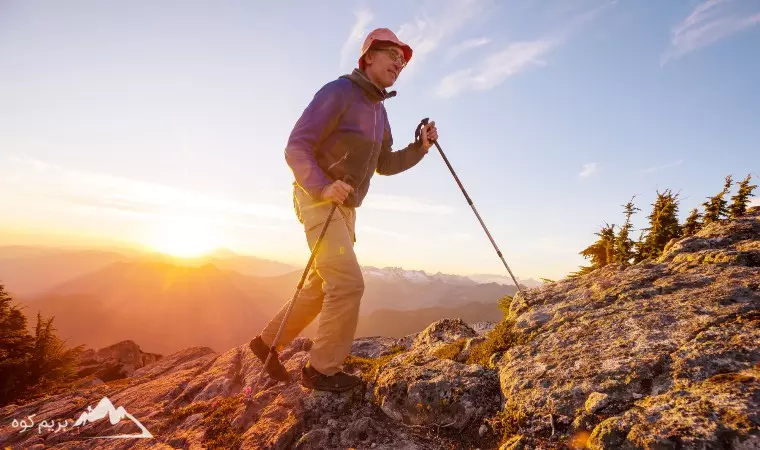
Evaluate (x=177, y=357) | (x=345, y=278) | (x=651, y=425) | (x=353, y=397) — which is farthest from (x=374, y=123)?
(x=177, y=357)

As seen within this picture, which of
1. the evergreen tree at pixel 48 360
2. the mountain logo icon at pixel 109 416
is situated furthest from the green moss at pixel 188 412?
the evergreen tree at pixel 48 360

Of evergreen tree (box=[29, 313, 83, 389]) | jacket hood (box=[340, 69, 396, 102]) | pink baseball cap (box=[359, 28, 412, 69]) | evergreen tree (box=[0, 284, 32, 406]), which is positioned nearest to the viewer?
jacket hood (box=[340, 69, 396, 102])

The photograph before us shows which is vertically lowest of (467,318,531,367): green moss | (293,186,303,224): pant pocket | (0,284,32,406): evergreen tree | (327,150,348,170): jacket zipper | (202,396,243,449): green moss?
(0,284,32,406): evergreen tree

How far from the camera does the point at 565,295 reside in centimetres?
625

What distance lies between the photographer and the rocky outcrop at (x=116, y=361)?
19.2 m

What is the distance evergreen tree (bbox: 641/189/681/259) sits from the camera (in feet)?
31.0

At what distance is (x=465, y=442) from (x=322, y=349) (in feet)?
7.56

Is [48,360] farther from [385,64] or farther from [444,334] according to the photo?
[385,64]

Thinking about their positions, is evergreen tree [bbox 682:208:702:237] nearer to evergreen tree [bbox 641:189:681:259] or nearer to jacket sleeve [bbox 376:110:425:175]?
evergreen tree [bbox 641:189:681:259]

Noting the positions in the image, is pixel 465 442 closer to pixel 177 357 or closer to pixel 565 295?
pixel 565 295

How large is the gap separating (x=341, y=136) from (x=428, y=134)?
2106mm

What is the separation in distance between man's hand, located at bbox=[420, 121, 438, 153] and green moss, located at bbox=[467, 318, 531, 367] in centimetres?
371

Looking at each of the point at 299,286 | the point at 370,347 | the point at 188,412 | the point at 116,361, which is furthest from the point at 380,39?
the point at 116,361

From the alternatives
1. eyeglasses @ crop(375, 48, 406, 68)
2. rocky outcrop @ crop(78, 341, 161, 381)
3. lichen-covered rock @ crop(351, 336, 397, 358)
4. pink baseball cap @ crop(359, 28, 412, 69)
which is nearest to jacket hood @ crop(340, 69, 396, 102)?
pink baseball cap @ crop(359, 28, 412, 69)
